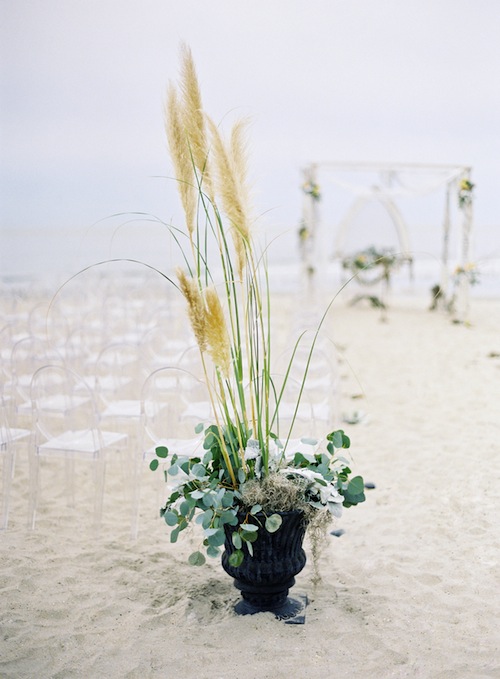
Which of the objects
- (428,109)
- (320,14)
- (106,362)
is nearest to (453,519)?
(106,362)

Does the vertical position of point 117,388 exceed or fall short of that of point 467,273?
it falls short

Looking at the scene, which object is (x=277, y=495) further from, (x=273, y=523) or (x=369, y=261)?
(x=369, y=261)

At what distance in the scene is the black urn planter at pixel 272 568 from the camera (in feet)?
6.92

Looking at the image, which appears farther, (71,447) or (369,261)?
(369,261)

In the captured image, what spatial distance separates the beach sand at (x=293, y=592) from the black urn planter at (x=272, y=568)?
5 centimetres

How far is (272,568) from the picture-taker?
7.02 feet

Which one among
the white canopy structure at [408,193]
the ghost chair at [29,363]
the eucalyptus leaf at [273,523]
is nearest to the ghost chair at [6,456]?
the ghost chair at [29,363]

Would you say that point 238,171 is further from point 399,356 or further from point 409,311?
point 409,311

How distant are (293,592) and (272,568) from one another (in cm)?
31

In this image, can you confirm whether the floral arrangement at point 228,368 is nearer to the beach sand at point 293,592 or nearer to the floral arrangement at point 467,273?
the beach sand at point 293,592

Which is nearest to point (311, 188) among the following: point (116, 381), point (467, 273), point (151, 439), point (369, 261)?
point (369, 261)

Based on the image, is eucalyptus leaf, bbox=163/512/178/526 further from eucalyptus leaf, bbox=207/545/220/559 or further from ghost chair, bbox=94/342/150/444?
ghost chair, bbox=94/342/150/444

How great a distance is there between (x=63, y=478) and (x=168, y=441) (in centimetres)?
91

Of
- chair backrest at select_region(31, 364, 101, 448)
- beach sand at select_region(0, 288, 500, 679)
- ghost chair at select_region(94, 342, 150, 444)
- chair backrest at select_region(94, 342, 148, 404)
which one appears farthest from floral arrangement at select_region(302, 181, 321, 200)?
beach sand at select_region(0, 288, 500, 679)
